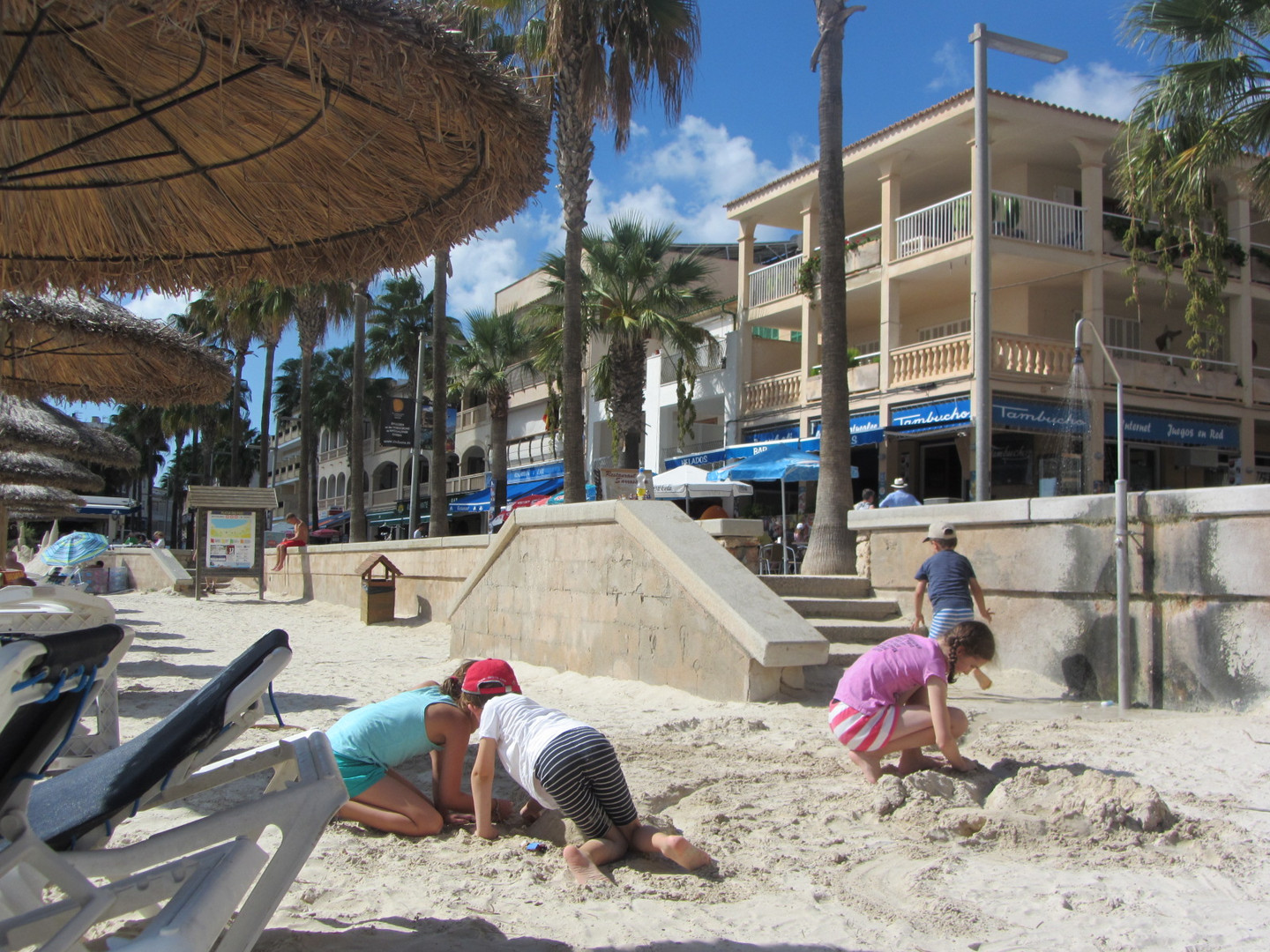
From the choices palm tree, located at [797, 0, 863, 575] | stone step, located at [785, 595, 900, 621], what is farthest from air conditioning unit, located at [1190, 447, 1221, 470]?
stone step, located at [785, 595, 900, 621]

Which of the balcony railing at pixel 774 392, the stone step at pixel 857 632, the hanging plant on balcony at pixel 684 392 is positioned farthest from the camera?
the balcony railing at pixel 774 392

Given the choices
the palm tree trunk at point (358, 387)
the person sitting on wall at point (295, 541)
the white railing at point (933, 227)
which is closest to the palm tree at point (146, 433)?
the palm tree trunk at point (358, 387)

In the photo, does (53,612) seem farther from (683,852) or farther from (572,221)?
(572,221)

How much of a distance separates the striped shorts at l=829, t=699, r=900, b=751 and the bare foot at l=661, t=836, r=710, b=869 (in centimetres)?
143

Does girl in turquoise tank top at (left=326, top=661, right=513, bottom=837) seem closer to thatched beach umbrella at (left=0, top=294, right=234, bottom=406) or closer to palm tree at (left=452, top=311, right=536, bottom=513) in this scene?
thatched beach umbrella at (left=0, top=294, right=234, bottom=406)

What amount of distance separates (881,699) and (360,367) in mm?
22650

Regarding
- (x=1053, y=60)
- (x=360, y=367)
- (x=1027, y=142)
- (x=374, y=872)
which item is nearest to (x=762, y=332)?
(x=1027, y=142)

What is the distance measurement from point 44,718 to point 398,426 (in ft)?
83.5

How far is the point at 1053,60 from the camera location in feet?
37.2

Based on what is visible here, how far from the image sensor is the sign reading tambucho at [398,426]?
2662 cm

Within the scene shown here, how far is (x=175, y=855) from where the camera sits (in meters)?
2.18

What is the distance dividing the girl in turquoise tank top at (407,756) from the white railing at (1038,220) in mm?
16937

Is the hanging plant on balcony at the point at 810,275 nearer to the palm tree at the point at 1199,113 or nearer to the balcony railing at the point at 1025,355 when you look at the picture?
the balcony railing at the point at 1025,355

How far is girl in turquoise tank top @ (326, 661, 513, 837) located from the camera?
406 cm
